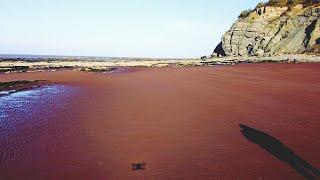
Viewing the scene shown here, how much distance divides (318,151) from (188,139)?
3.33 metres

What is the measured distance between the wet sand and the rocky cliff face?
3930cm

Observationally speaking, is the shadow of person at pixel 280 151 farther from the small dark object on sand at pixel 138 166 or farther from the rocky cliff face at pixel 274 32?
the rocky cliff face at pixel 274 32

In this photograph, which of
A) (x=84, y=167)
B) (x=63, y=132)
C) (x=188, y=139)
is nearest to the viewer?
(x=84, y=167)

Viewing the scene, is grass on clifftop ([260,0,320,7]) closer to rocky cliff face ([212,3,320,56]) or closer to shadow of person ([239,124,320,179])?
rocky cliff face ([212,3,320,56])

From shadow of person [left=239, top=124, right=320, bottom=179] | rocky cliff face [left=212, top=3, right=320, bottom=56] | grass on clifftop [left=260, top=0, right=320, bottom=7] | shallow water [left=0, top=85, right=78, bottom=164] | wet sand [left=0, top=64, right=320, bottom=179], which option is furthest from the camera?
grass on clifftop [left=260, top=0, right=320, bottom=7]

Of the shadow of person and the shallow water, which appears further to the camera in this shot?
the shallow water

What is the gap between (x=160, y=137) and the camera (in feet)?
34.6

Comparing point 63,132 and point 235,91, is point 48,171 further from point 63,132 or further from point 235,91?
point 235,91

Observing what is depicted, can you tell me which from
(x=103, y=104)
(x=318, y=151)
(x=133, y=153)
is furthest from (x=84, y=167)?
(x=103, y=104)

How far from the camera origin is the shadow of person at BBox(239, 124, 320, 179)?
299 inches

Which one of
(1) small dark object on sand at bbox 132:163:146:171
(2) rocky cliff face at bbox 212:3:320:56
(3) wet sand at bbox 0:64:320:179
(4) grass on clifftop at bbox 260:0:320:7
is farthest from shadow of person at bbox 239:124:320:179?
(4) grass on clifftop at bbox 260:0:320:7

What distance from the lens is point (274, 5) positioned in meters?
67.9

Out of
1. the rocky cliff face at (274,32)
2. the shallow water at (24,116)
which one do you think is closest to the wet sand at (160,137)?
the shallow water at (24,116)

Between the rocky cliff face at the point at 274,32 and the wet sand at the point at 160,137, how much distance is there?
39303 mm
